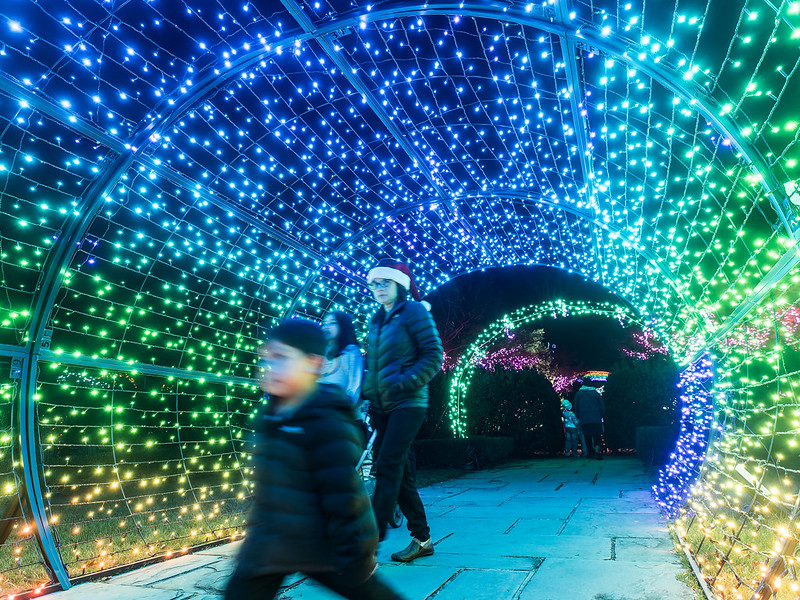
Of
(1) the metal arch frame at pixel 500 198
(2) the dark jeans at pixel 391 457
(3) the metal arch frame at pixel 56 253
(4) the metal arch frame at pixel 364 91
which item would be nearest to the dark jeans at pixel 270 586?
(2) the dark jeans at pixel 391 457

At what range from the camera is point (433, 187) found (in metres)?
5.60

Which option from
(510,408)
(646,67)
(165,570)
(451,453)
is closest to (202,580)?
(165,570)

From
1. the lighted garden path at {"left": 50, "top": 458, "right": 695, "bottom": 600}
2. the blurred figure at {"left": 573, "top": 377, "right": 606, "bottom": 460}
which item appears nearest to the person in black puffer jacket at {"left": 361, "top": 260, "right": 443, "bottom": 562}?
the lighted garden path at {"left": 50, "top": 458, "right": 695, "bottom": 600}

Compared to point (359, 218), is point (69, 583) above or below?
below

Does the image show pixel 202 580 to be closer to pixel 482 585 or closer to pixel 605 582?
pixel 482 585

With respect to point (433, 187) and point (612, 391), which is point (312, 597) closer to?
point (433, 187)

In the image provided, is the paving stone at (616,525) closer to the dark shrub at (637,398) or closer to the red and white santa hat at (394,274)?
the red and white santa hat at (394,274)

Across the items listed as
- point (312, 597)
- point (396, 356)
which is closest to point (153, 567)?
point (312, 597)

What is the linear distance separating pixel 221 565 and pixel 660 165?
437cm

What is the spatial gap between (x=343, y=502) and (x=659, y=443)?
715 centimetres

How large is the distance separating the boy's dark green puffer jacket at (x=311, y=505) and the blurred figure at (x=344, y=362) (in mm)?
1741

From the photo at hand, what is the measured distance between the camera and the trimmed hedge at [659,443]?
6.95 meters

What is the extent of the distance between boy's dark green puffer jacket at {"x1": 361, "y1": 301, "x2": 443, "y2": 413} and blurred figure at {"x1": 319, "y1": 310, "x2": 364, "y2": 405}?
165mm

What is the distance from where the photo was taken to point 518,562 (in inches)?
114
